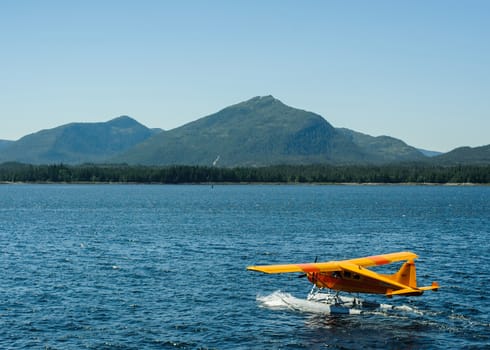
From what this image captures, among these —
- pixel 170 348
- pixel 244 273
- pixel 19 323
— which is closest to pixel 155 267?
pixel 244 273

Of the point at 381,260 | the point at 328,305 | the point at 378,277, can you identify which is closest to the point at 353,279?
the point at 378,277

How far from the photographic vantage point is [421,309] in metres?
42.0

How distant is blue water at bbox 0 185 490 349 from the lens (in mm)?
35938

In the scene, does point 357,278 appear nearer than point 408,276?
No

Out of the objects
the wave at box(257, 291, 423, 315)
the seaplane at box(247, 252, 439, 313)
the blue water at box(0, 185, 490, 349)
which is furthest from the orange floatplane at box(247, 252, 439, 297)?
the blue water at box(0, 185, 490, 349)

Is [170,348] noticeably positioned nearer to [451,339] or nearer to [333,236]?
[451,339]

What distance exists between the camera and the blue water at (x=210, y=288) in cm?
3594

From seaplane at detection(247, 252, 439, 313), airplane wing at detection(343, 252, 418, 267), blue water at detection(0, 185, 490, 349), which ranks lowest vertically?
blue water at detection(0, 185, 490, 349)

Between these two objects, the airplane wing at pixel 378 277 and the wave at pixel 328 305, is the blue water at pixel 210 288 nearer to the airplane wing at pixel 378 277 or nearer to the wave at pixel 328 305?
the wave at pixel 328 305

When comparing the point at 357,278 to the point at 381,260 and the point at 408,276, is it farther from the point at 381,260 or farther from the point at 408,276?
the point at 381,260

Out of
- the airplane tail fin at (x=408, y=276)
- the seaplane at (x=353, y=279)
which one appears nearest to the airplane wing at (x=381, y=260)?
the seaplane at (x=353, y=279)

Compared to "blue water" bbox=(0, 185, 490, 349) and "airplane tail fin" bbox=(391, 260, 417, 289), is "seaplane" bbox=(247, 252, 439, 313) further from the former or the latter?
"blue water" bbox=(0, 185, 490, 349)

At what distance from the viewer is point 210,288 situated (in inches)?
1912

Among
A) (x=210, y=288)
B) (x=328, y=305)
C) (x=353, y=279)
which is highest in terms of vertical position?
(x=353, y=279)
